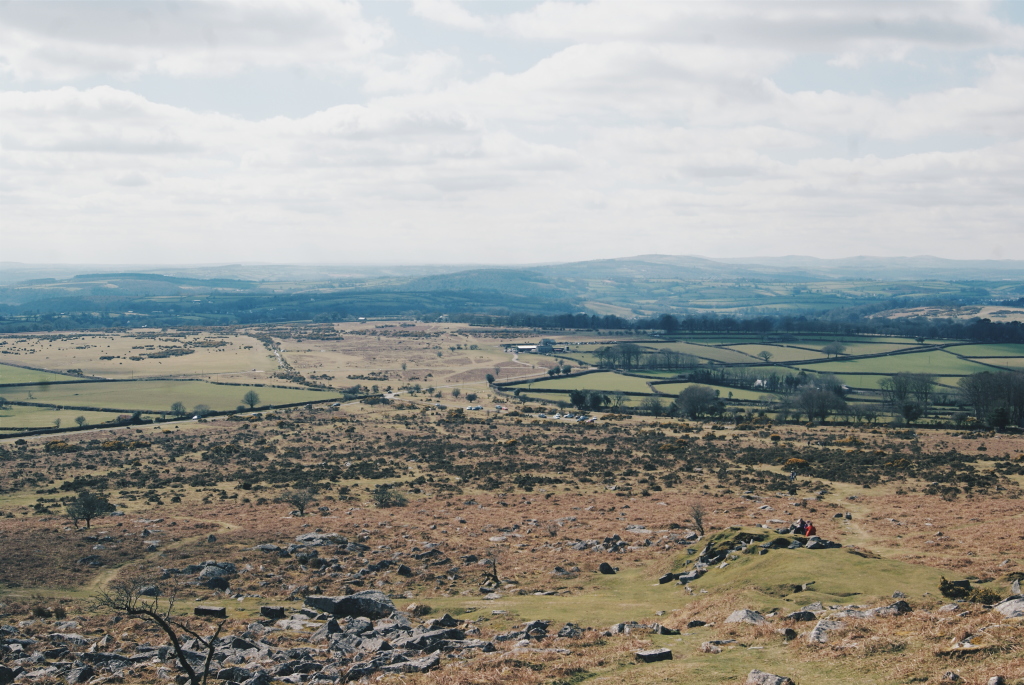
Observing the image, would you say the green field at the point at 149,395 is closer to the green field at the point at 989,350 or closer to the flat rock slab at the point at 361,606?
the flat rock slab at the point at 361,606

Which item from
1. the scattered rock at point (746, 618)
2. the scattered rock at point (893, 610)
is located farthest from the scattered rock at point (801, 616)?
the scattered rock at point (893, 610)

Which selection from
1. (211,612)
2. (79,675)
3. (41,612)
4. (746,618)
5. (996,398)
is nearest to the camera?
(79,675)

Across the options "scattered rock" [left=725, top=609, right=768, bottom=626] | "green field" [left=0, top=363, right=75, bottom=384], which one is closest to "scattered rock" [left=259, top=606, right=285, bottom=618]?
"scattered rock" [left=725, top=609, right=768, bottom=626]

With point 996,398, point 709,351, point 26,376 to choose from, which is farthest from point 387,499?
point 709,351

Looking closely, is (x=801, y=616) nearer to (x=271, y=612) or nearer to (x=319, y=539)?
(x=271, y=612)

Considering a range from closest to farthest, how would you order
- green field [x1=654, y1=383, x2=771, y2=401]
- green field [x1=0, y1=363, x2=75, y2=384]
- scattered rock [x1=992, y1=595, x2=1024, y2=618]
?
scattered rock [x1=992, y1=595, x2=1024, y2=618]
green field [x1=654, y1=383, x2=771, y2=401]
green field [x1=0, y1=363, x2=75, y2=384]

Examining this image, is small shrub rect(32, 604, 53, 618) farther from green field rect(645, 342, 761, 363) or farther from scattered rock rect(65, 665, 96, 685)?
green field rect(645, 342, 761, 363)

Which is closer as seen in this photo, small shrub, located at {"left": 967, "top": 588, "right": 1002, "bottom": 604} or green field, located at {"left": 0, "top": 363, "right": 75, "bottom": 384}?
small shrub, located at {"left": 967, "top": 588, "right": 1002, "bottom": 604}
